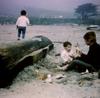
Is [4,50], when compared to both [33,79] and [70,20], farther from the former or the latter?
[70,20]

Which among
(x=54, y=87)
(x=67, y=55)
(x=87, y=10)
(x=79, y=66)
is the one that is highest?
(x=87, y=10)

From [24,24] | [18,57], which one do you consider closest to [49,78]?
[18,57]

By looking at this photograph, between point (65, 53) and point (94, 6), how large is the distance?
32.5 metres

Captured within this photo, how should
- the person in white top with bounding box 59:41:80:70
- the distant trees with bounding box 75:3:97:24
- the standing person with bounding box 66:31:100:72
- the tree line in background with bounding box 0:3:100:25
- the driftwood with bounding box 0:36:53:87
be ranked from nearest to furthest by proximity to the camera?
the driftwood with bounding box 0:36:53:87, the standing person with bounding box 66:31:100:72, the person in white top with bounding box 59:41:80:70, the tree line in background with bounding box 0:3:100:25, the distant trees with bounding box 75:3:97:24

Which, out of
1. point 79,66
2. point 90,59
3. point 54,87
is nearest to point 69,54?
point 79,66

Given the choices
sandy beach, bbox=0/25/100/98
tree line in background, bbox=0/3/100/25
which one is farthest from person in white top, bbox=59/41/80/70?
tree line in background, bbox=0/3/100/25

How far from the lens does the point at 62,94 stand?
3.89 m

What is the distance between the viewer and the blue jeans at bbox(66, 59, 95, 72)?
195 inches

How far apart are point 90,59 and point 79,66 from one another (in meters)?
0.27

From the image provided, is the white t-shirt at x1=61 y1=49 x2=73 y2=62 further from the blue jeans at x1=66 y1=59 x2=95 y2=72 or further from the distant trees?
the distant trees

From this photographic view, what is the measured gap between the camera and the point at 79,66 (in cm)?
511

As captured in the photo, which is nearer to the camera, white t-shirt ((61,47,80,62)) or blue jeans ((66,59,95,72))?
blue jeans ((66,59,95,72))

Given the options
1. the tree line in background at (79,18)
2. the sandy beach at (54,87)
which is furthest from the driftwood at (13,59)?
the tree line in background at (79,18)

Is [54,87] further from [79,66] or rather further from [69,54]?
[69,54]
